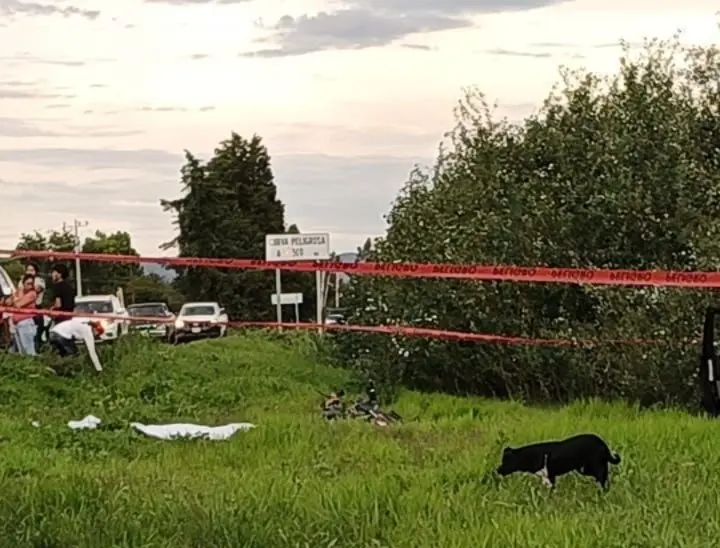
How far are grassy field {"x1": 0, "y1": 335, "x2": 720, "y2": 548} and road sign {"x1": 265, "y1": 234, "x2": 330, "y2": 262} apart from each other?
65.1 feet

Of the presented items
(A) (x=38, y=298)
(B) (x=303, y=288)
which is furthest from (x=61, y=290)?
(B) (x=303, y=288)

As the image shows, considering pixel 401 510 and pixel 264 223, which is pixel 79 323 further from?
pixel 264 223

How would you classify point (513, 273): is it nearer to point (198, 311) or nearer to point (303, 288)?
point (198, 311)

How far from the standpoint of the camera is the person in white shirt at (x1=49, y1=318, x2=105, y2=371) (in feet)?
49.3

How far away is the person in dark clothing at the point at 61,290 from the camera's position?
1520 centimetres

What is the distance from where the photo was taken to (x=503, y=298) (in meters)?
14.8

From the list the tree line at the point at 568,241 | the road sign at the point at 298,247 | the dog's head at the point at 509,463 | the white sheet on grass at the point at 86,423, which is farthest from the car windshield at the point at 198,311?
the dog's head at the point at 509,463

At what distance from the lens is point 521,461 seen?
274 inches

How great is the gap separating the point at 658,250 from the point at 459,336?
2.57 metres

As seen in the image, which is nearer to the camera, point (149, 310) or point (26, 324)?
point (26, 324)

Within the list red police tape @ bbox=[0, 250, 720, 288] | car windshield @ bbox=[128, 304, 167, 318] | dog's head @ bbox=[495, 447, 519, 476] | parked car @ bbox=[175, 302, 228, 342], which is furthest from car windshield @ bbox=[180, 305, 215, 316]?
dog's head @ bbox=[495, 447, 519, 476]

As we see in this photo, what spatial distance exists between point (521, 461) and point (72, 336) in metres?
9.39

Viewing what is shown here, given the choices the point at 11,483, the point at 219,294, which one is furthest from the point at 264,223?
the point at 11,483

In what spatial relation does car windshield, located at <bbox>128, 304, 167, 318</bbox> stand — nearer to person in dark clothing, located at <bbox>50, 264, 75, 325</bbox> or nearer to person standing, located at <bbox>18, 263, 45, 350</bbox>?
person standing, located at <bbox>18, 263, 45, 350</bbox>
